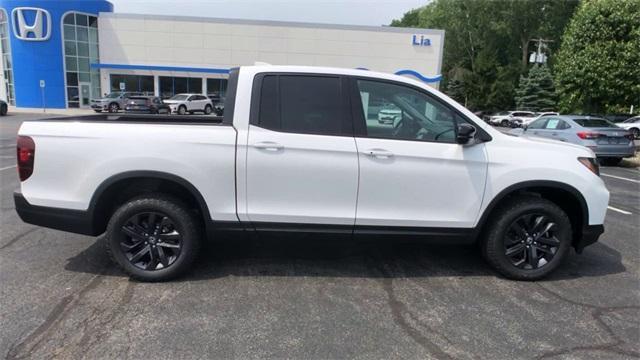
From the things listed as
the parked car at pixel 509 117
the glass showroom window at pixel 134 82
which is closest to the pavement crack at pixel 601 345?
the parked car at pixel 509 117

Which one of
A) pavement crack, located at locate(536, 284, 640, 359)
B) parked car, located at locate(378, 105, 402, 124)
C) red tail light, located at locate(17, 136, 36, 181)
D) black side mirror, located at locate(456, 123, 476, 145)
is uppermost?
parked car, located at locate(378, 105, 402, 124)

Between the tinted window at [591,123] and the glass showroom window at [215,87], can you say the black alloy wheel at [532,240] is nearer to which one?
the tinted window at [591,123]

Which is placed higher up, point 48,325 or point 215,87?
point 215,87

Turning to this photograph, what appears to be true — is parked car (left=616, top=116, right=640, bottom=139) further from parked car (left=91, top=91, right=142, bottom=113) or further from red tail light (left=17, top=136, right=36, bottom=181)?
parked car (left=91, top=91, right=142, bottom=113)

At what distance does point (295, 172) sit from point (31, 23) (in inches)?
1622

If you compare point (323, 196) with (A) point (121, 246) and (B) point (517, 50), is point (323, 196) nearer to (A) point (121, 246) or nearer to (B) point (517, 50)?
(A) point (121, 246)

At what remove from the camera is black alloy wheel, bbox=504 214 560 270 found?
433 centimetres

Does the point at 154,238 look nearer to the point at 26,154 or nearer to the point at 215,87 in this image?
the point at 26,154

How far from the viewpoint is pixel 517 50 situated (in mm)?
59469

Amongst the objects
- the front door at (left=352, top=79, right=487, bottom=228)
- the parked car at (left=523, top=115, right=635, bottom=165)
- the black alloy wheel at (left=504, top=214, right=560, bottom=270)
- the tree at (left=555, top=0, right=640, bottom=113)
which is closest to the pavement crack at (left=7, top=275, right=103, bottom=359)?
the front door at (left=352, top=79, right=487, bottom=228)

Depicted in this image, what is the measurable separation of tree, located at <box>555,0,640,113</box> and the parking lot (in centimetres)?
1681

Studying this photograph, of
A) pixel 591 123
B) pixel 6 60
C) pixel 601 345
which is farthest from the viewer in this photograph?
pixel 6 60

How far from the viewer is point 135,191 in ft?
13.8

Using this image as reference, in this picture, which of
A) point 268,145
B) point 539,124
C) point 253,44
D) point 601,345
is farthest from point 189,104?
point 601,345
